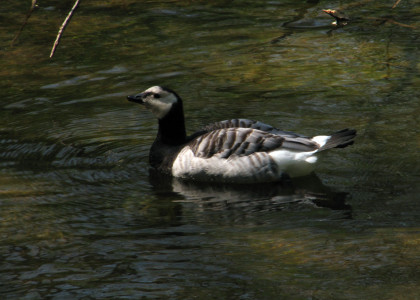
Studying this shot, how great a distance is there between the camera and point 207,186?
842 centimetres

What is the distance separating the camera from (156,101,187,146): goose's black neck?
895 cm

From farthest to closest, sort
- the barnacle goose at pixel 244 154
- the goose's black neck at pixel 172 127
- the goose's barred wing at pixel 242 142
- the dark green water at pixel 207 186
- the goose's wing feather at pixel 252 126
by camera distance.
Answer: the goose's black neck at pixel 172 127, the goose's wing feather at pixel 252 126, the goose's barred wing at pixel 242 142, the barnacle goose at pixel 244 154, the dark green water at pixel 207 186

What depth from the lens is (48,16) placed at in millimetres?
15180

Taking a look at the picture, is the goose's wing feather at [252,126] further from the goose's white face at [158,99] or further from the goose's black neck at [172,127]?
the goose's white face at [158,99]

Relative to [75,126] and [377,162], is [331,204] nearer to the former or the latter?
[377,162]

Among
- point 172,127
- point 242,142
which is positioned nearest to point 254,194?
point 242,142

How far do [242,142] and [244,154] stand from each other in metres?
0.14

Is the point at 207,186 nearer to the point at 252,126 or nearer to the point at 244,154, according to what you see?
the point at 244,154

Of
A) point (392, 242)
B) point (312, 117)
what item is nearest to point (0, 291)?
point (392, 242)

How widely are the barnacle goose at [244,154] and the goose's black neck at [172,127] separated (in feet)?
0.62

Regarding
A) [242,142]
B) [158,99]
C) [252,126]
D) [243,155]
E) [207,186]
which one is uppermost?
[158,99]

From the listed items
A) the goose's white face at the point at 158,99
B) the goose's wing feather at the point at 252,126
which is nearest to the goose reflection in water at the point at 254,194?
the goose's wing feather at the point at 252,126

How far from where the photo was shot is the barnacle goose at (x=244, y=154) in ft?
27.1

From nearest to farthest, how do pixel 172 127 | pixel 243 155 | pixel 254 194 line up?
pixel 254 194 → pixel 243 155 → pixel 172 127
